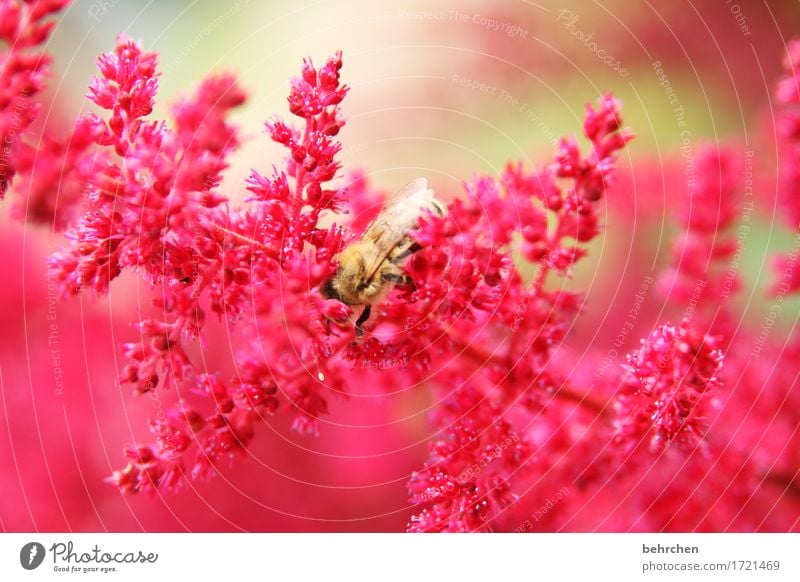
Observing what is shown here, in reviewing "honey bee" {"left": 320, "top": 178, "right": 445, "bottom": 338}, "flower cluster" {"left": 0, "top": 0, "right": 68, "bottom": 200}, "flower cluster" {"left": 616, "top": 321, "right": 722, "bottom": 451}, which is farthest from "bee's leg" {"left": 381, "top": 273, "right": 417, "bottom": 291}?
"flower cluster" {"left": 0, "top": 0, "right": 68, "bottom": 200}

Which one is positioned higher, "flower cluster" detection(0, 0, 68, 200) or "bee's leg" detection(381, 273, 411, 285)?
"flower cluster" detection(0, 0, 68, 200)

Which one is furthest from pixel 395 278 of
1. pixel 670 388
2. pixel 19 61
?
pixel 19 61

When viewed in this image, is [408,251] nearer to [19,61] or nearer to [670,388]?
[670,388]

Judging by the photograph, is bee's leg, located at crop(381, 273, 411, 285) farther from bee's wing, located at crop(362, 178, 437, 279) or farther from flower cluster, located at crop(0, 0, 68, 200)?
flower cluster, located at crop(0, 0, 68, 200)

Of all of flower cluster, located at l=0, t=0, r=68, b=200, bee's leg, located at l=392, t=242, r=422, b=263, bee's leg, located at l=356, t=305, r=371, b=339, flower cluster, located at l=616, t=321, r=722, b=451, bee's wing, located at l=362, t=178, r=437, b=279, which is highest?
flower cluster, located at l=0, t=0, r=68, b=200

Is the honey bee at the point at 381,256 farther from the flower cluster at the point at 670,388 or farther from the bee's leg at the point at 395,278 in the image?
the flower cluster at the point at 670,388

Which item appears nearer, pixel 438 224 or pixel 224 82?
pixel 438 224

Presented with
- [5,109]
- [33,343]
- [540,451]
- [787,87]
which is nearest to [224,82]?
[5,109]

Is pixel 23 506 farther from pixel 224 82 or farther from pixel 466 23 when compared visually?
pixel 466 23
